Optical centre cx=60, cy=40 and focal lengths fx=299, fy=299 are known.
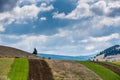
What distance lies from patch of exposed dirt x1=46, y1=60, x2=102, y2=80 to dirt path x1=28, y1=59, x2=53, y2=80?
1.56 m

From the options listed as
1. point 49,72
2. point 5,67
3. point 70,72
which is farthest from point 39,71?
point 5,67

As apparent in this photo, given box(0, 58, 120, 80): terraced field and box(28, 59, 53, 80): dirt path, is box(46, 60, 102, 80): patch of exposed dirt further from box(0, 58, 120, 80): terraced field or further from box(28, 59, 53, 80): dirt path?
box(28, 59, 53, 80): dirt path

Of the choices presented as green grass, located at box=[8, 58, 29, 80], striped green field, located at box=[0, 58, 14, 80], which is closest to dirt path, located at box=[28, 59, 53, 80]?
green grass, located at box=[8, 58, 29, 80]

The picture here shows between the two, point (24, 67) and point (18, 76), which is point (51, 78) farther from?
point (24, 67)

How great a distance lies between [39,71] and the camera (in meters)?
79.7

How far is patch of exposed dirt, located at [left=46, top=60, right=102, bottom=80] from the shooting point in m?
75.9

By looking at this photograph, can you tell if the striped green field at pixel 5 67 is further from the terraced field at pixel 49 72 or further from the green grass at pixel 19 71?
the green grass at pixel 19 71

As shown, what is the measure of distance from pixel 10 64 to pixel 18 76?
12965 millimetres

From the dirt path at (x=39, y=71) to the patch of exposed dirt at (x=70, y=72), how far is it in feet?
5.12

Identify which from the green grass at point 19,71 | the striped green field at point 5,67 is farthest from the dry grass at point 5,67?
the green grass at point 19,71

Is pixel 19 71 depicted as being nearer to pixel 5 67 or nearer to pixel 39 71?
pixel 5 67

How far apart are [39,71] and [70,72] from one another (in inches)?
334

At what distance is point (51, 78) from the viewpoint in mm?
73062

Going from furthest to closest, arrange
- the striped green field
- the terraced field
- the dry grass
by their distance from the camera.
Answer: the terraced field < the dry grass < the striped green field
